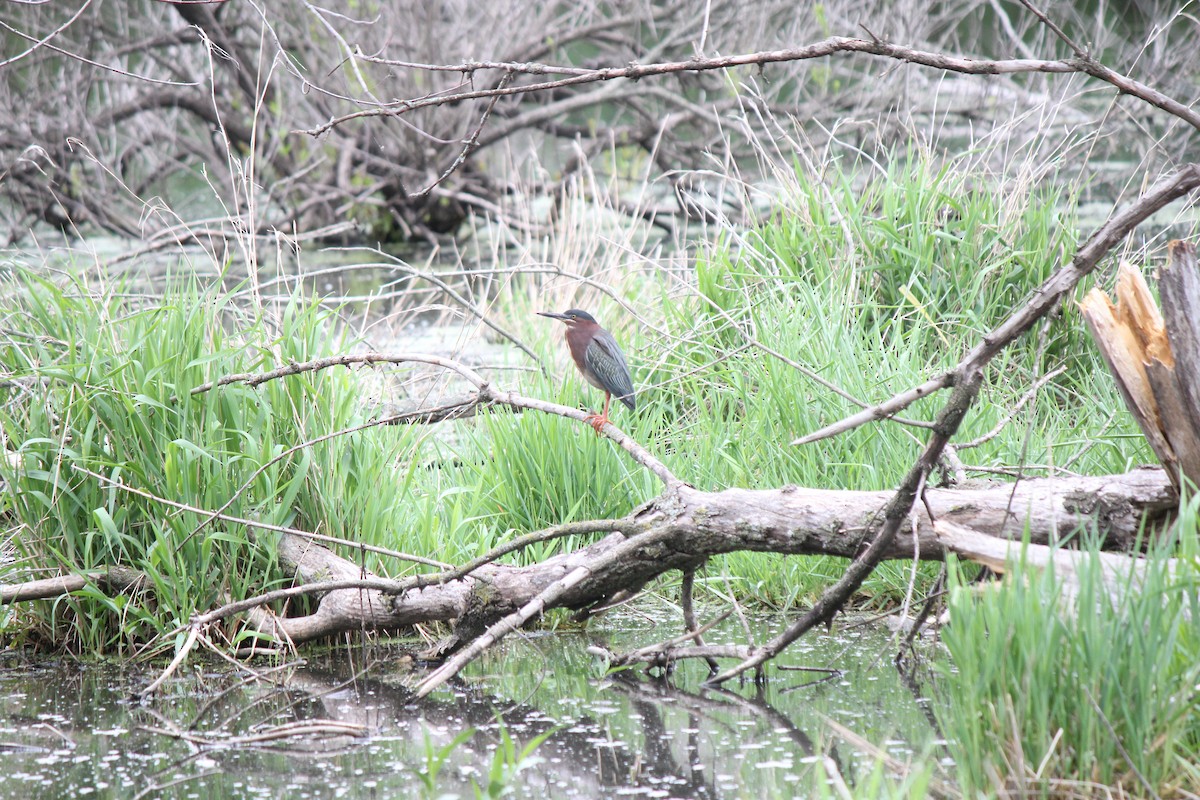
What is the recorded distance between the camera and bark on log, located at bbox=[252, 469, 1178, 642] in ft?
8.55

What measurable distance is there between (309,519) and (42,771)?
3.91 ft

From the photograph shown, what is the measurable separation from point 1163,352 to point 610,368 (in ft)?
7.07

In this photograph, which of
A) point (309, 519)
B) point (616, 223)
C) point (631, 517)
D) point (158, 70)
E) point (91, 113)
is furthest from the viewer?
point (158, 70)

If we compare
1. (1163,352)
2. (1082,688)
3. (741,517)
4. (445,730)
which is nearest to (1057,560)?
(1082,688)

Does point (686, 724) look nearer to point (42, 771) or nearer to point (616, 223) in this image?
point (42, 771)

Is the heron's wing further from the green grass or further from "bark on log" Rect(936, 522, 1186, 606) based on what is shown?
"bark on log" Rect(936, 522, 1186, 606)

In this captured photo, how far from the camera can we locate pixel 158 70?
37.5ft

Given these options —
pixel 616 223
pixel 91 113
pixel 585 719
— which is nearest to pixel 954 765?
pixel 585 719

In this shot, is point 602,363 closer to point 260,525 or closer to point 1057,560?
point 260,525

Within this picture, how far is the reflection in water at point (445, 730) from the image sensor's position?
2.28m

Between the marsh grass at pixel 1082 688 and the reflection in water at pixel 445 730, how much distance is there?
1.24ft

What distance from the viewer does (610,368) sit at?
168 inches

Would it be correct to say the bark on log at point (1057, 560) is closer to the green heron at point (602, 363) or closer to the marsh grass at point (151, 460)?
the marsh grass at point (151, 460)

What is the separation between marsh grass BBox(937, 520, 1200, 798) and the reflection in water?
1.24 feet
